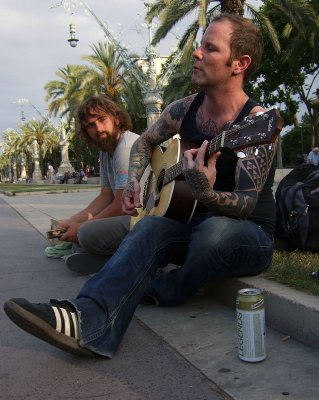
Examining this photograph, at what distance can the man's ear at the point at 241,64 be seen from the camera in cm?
276

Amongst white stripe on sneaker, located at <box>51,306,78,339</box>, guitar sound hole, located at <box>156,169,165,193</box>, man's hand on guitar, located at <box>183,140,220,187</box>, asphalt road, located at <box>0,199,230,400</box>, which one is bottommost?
asphalt road, located at <box>0,199,230,400</box>

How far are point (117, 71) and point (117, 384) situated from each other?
1284 inches

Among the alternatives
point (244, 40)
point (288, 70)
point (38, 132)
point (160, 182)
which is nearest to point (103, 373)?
point (160, 182)

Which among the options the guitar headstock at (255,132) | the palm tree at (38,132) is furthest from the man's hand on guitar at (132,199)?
the palm tree at (38,132)

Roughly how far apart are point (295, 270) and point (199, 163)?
1.01 m

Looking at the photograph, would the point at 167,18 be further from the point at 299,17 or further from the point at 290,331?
the point at 290,331

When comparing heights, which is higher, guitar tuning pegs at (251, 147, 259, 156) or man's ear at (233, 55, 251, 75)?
man's ear at (233, 55, 251, 75)

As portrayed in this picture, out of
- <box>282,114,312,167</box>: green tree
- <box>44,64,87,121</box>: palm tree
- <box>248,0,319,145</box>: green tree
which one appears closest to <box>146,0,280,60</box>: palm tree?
<box>248,0,319,145</box>: green tree

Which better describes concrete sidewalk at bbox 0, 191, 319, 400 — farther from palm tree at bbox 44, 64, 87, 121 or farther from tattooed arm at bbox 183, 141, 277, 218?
palm tree at bbox 44, 64, 87, 121

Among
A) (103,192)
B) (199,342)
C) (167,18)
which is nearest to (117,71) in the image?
(167,18)

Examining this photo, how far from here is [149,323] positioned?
9.00 ft

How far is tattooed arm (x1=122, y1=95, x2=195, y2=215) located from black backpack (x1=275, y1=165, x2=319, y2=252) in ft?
3.05

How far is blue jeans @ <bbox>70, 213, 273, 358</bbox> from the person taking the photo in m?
2.22

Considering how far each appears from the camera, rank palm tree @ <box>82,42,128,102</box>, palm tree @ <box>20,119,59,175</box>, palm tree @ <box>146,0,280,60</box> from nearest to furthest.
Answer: palm tree @ <box>146,0,280,60</box> < palm tree @ <box>82,42,128,102</box> < palm tree @ <box>20,119,59,175</box>
